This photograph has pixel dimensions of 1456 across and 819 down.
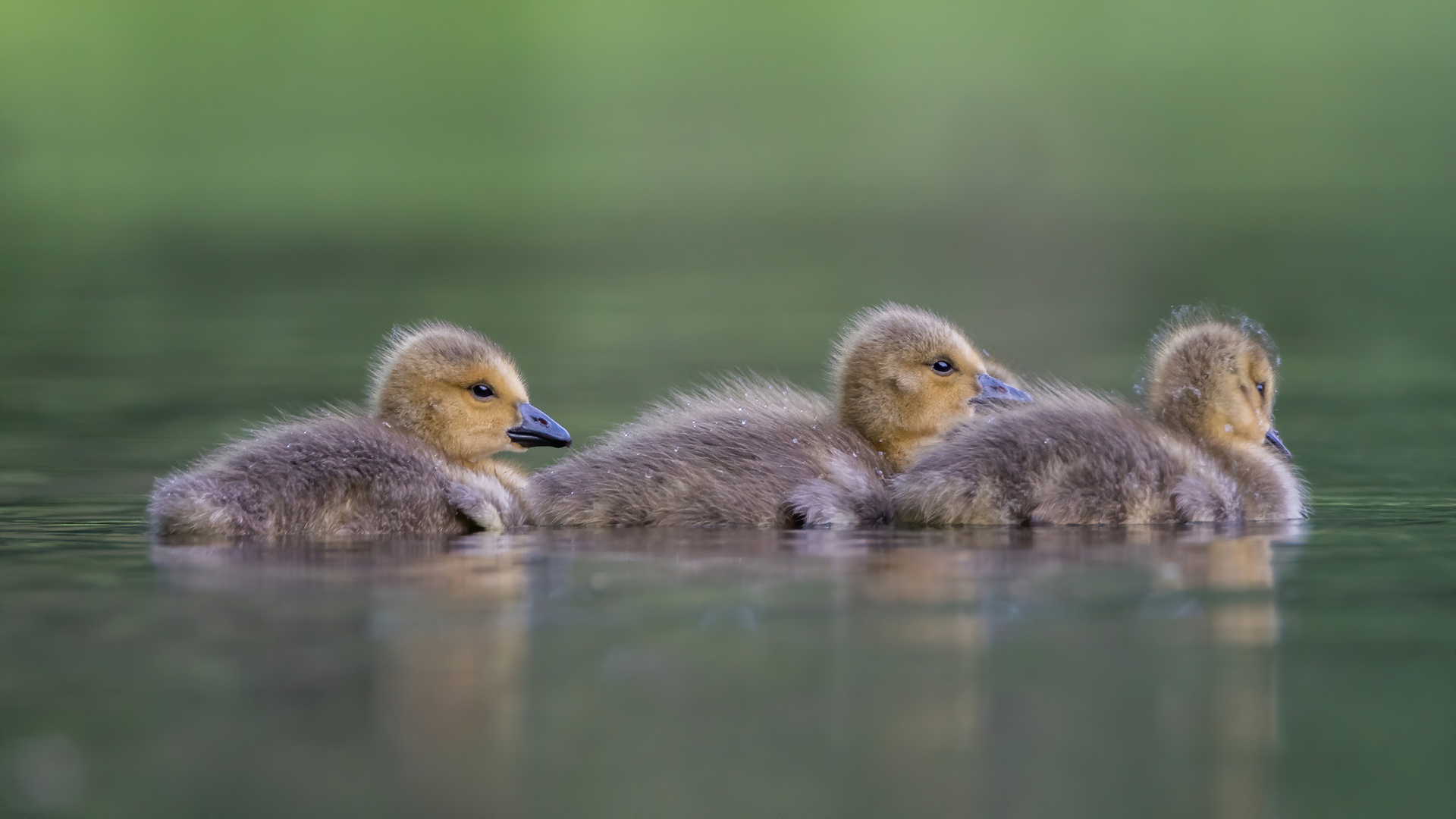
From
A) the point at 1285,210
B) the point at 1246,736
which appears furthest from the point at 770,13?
the point at 1246,736

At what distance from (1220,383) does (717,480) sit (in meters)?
2.12

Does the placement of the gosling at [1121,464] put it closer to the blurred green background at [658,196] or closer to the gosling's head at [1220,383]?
the gosling's head at [1220,383]

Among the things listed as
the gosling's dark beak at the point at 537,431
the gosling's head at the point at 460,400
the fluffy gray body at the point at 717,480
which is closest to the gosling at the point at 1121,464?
the fluffy gray body at the point at 717,480

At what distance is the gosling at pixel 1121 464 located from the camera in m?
7.62

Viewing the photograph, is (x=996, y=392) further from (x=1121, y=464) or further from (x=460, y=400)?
(x=460, y=400)

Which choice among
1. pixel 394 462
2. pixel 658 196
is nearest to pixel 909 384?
pixel 394 462

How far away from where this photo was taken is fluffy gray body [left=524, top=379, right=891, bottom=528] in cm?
782

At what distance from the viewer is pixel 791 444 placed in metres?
8.15

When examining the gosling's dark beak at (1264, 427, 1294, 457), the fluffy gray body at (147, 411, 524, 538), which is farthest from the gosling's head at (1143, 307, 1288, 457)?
the fluffy gray body at (147, 411, 524, 538)

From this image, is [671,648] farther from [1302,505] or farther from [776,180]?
[776,180]

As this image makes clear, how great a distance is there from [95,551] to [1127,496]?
3.75m

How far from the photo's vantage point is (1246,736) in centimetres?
459

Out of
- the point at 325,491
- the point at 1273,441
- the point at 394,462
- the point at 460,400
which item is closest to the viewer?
the point at 325,491

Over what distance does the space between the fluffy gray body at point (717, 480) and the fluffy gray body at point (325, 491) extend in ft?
1.08
